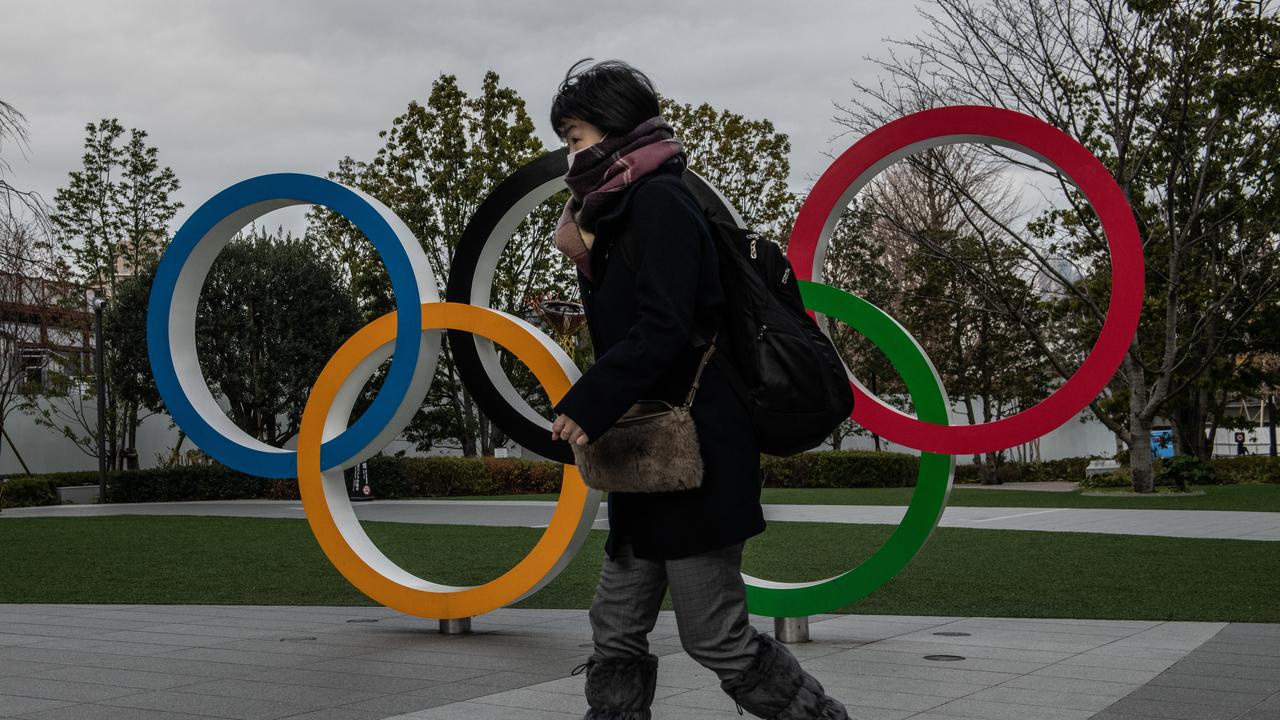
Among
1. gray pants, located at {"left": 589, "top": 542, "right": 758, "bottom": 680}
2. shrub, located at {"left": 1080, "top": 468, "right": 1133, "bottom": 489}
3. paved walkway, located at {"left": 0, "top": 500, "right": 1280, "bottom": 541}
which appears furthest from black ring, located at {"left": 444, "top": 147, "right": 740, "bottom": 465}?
shrub, located at {"left": 1080, "top": 468, "right": 1133, "bottom": 489}

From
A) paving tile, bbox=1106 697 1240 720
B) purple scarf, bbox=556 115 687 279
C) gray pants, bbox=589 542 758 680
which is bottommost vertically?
paving tile, bbox=1106 697 1240 720

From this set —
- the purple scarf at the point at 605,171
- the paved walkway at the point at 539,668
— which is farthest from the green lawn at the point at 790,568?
the purple scarf at the point at 605,171

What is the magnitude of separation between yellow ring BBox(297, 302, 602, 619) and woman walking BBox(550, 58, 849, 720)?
240cm

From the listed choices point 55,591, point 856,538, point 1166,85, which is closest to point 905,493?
point 1166,85

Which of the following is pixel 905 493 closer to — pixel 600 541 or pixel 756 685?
pixel 600 541

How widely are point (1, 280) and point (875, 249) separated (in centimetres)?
2255

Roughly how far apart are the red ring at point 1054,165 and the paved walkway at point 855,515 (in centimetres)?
724

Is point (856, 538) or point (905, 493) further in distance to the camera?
point (905, 493)

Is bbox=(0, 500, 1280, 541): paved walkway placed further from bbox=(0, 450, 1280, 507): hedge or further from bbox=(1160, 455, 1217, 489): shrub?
bbox=(1160, 455, 1217, 489): shrub

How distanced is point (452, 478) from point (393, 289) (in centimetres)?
1962

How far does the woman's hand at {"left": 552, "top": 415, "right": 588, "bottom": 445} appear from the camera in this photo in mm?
2730

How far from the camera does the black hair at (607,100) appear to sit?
3109 millimetres

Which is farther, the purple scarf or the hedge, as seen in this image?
the hedge

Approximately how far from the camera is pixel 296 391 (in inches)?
971
